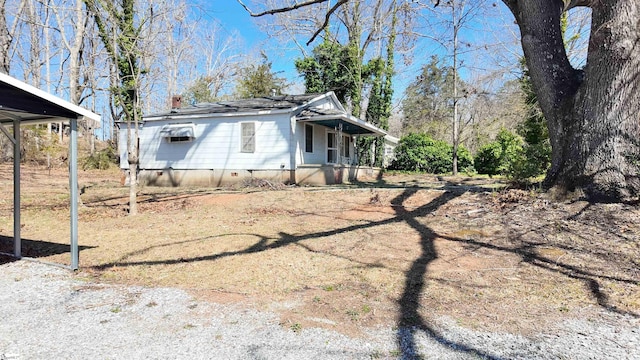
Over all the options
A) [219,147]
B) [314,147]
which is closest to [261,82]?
[314,147]

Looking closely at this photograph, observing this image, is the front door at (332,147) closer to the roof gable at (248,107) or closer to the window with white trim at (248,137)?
the roof gable at (248,107)

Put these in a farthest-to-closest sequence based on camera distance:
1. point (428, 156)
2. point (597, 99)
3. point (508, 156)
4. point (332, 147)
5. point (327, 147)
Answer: point (428, 156) < point (508, 156) < point (332, 147) < point (327, 147) < point (597, 99)

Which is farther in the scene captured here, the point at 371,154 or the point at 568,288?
the point at 371,154

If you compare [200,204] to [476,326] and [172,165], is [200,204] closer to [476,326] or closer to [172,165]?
[172,165]

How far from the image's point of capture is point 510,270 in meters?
4.51

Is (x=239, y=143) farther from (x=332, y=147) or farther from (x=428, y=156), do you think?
(x=428, y=156)

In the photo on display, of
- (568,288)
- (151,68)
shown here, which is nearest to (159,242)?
(568,288)

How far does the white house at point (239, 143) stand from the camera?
14.0 m

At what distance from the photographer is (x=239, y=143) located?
14391 millimetres

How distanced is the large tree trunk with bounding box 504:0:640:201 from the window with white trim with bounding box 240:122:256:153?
9.68m

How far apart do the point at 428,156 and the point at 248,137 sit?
11.3 m

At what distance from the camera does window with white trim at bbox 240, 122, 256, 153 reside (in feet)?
46.8

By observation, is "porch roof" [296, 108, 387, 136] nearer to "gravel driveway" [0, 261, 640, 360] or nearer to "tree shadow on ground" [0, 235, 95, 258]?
"tree shadow on ground" [0, 235, 95, 258]

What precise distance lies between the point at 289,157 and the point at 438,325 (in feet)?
36.4
